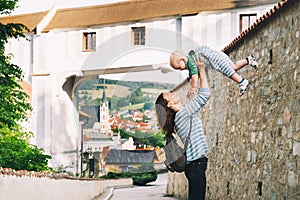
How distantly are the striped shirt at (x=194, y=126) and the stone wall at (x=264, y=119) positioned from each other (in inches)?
87.6

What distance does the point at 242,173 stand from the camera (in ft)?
26.1

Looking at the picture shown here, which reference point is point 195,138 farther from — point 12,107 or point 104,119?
point 12,107

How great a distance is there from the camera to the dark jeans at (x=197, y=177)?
11.5 ft

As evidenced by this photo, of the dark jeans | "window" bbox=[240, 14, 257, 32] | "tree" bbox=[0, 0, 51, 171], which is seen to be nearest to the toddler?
the dark jeans

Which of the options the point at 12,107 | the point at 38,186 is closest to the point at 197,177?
the point at 38,186

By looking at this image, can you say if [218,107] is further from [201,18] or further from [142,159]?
[201,18]

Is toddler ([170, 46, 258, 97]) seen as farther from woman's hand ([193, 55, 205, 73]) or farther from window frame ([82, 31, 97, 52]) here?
window frame ([82, 31, 97, 52])

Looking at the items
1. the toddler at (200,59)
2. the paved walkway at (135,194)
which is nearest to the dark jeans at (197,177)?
the toddler at (200,59)

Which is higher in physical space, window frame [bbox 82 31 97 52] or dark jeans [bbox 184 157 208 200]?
window frame [bbox 82 31 97 52]

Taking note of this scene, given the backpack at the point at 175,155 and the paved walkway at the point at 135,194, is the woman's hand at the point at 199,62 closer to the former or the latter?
the backpack at the point at 175,155

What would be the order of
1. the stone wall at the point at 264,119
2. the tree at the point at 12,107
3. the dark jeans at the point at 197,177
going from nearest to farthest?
the dark jeans at the point at 197,177 → the stone wall at the point at 264,119 → the tree at the point at 12,107

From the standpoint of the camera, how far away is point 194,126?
11.7ft

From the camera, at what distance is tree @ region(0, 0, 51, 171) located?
40.7 ft

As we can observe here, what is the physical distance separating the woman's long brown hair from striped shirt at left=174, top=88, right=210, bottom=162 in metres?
0.15
